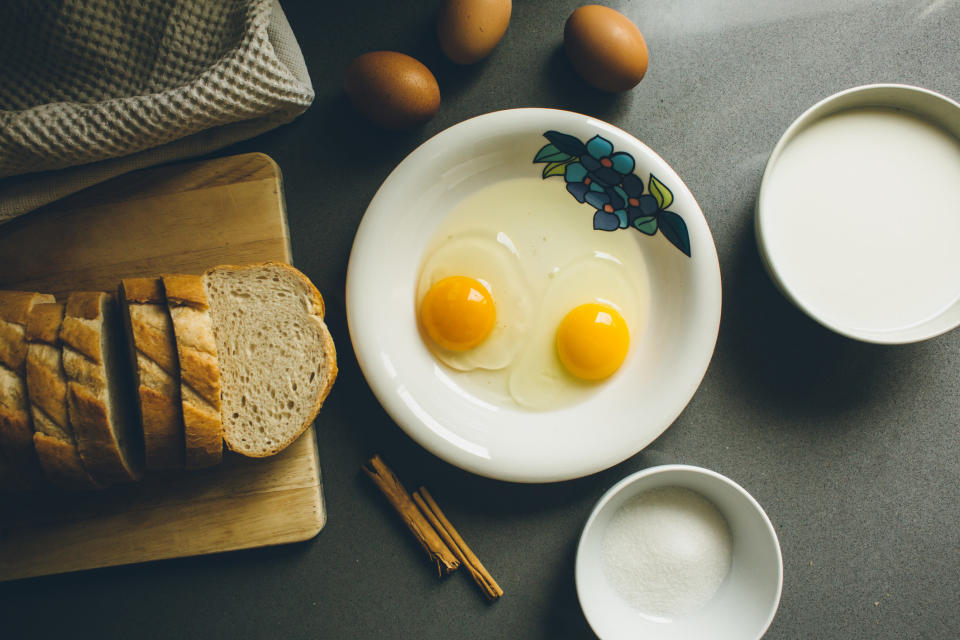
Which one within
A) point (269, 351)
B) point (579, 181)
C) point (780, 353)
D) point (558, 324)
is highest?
point (579, 181)

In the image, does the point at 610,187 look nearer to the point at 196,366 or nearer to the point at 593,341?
the point at 593,341

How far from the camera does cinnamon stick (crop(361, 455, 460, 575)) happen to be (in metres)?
1.11

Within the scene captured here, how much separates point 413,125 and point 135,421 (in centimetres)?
80

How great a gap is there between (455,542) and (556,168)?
32.2 inches

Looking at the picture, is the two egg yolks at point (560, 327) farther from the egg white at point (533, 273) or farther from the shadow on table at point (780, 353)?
the shadow on table at point (780, 353)

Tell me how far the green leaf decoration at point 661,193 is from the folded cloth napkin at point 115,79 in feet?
2.42

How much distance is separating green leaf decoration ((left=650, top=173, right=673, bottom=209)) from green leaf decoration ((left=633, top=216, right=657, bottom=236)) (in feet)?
0.11

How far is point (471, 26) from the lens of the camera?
105 centimetres

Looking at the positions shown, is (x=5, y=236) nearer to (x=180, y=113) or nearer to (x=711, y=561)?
(x=180, y=113)

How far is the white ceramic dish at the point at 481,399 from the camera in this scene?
1055 millimetres

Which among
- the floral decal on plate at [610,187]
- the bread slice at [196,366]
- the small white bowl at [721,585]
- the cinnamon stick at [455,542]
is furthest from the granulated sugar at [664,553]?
the bread slice at [196,366]

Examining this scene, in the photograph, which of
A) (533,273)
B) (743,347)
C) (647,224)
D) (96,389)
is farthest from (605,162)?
(96,389)

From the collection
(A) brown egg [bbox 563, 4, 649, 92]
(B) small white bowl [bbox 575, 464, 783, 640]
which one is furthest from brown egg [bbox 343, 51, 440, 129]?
(B) small white bowl [bbox 575, 464, 783, 640]

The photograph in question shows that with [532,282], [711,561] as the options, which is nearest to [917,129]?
[532,282]
